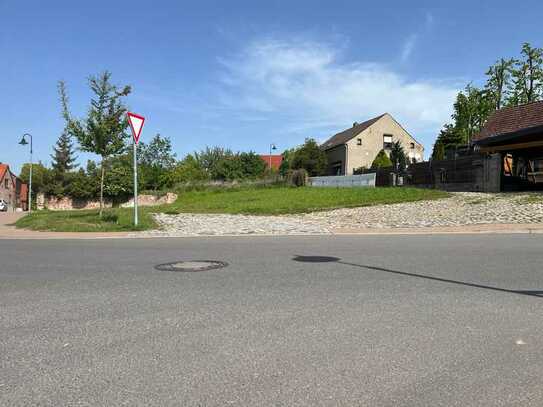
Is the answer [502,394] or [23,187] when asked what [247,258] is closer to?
[502,394]

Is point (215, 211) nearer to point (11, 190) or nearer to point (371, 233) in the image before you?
point (371, 233)

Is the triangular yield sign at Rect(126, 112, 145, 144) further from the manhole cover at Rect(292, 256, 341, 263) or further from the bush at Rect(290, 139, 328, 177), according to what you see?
the bush at Rect(290, 139, 328, 177)

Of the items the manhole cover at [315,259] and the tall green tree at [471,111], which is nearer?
the manhole cover at [315,259]

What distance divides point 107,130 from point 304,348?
14.7m

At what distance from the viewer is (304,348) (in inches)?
159

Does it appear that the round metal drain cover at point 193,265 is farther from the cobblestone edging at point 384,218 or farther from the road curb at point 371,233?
the cobblestone edging at point 384,218

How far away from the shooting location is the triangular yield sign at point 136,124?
49.1 ft

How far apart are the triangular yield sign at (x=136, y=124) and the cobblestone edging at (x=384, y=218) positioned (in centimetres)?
303

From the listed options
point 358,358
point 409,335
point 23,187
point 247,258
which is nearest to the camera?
point 358,358

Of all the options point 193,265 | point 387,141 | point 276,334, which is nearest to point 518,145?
point 193,265

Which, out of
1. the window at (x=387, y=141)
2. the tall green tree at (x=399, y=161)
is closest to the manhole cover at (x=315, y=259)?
the tall green tree at (x=399, y=161)

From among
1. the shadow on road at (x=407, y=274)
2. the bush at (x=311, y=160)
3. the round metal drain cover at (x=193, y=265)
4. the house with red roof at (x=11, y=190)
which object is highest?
the bush at (x=311, y=160)

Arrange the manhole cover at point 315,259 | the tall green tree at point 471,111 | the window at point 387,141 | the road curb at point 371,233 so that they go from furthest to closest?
the window at point 387,141 → the tall green tree at point 471,111 → the road curb at point 371,233 → the manhole cover at point 315,259

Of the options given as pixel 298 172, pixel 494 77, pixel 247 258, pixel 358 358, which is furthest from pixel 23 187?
pixel 358 358
